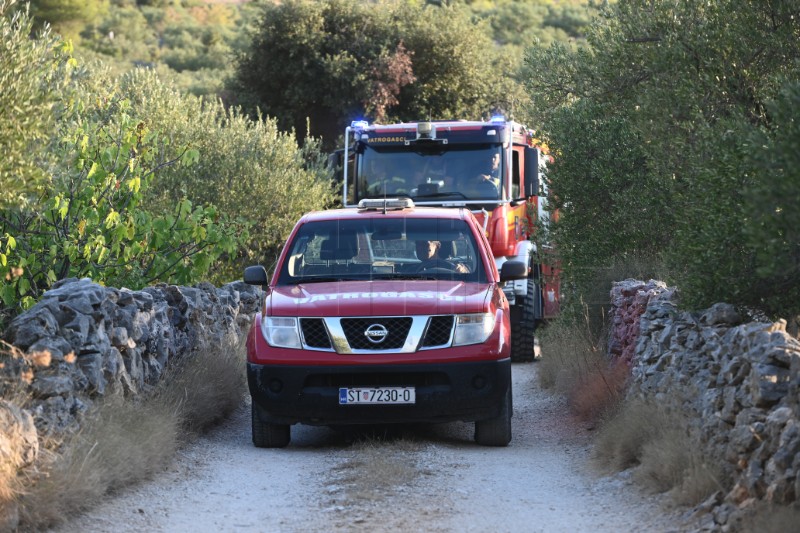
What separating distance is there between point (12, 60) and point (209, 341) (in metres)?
4.69

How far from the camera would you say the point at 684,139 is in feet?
34.2

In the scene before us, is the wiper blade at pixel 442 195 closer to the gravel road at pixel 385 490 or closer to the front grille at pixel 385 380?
the gravel road at pixel 385 490

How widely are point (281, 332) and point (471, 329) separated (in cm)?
146

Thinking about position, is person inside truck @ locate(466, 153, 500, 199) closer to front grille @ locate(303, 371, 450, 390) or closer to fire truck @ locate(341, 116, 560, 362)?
fire truck @ locate(341, 116, 560, 362)

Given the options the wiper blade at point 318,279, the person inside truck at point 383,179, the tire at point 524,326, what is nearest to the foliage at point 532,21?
the tire at point 524,326

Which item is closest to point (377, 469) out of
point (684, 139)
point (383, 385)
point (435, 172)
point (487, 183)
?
point (383, 385)

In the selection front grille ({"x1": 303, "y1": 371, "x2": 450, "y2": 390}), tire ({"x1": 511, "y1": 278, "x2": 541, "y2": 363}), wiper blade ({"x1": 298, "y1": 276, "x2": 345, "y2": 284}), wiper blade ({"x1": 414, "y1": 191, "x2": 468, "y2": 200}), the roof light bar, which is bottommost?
tire ({"x1": 511, "y1": 278, "x2": 541, "y2": 363})

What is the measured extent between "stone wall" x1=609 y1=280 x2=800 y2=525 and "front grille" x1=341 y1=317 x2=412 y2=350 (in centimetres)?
186

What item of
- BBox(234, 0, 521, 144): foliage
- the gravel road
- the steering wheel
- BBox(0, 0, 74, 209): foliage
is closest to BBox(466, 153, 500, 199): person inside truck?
the steering wheel

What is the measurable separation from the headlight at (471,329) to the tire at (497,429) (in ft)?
1.74

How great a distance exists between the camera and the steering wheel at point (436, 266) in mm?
10406

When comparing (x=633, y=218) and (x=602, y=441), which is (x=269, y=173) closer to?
(x=633, y=218)

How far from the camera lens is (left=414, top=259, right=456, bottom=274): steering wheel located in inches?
410

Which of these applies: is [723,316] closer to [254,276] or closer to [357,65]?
[254,276]
